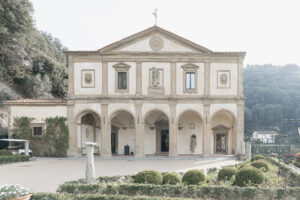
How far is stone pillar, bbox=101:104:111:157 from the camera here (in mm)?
21672

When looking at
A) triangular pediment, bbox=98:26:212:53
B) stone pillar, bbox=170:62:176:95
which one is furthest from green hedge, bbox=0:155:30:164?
stone pillar, bbox=170:62:176:95

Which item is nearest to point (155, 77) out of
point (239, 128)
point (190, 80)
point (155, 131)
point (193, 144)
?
point (190, 80)

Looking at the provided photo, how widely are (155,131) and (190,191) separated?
14670 mm

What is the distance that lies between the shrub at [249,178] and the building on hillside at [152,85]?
11.2 metres

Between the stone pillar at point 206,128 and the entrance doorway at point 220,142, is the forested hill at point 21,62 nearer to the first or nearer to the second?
the stone pillar at point 206,128

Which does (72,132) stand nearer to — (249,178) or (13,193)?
(13,193)

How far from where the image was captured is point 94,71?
879 inches

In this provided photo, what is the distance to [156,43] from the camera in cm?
2220

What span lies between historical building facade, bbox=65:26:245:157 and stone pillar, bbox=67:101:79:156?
0.28 feet

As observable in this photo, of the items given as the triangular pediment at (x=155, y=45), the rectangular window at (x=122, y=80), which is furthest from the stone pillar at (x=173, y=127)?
the triangular pediment at (x=155, y=45)

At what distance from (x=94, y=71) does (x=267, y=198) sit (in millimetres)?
17298

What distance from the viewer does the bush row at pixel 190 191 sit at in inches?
369

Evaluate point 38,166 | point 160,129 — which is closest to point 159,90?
point 160,129

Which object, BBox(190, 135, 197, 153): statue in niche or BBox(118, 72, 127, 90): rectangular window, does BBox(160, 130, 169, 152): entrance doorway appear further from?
BBox(118, 72, 127, 90): rectangular window
